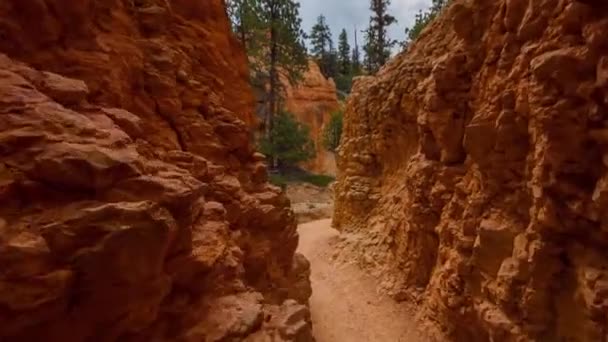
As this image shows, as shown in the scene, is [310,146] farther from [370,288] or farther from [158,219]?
[158,219]

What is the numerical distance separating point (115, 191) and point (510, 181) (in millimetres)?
7625

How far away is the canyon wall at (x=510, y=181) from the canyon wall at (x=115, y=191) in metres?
4.59

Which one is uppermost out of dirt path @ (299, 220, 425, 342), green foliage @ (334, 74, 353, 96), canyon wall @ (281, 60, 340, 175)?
green foliage @ (334, 74, 353, 96)

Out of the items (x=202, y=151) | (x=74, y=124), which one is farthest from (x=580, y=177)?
(x=74, y=124)

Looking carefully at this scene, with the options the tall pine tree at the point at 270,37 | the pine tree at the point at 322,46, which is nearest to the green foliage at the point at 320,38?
the pine tree at the point at 322,46

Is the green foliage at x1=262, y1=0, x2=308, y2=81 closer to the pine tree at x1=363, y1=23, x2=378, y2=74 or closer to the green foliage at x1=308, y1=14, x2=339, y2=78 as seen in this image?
the pine tree at x1=363, y1=23, x2=378, y2=74

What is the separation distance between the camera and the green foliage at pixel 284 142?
86.2 feet

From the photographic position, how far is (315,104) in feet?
141

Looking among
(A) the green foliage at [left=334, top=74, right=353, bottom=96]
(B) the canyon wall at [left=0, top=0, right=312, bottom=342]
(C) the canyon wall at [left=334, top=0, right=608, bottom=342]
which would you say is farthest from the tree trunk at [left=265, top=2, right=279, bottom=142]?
(A) the green foliage at [left=334, top=74, right=353, bottom=96]

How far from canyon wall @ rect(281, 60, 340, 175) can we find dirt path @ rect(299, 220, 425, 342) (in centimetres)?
2334

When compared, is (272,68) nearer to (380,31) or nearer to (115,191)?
(380,31)

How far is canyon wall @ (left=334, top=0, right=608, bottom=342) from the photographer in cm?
652

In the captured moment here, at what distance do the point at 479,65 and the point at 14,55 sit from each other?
941 centimetres

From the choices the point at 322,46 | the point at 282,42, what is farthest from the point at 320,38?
the point at 282,42
